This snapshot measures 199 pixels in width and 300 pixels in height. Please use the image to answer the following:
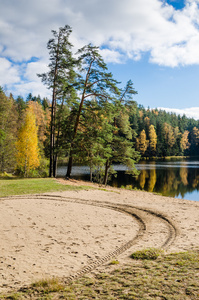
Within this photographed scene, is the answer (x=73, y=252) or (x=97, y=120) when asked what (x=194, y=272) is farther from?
(x=97, y=120)

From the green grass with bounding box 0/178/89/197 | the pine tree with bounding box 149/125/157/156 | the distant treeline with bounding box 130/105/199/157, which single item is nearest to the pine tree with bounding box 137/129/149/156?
the distant treeline with bounding box 130/105/199/157

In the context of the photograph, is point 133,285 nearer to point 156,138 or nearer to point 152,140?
point 152,140

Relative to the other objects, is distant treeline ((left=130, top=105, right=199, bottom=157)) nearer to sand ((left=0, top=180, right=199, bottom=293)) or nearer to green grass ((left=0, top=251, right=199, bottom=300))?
sand ((left=0, top=180, right=199, bottom=293))

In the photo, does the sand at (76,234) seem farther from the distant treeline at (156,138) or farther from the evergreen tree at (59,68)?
the distant treeline at (156,138)

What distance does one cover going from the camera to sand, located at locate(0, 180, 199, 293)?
20.6 feet

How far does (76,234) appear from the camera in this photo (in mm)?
8992

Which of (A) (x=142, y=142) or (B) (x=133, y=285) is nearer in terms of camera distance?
(B) (x=133, y=285)

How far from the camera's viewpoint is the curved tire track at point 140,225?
22.3ft

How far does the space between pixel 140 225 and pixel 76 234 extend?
10.5ft

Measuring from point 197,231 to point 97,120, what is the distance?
54.3 ft

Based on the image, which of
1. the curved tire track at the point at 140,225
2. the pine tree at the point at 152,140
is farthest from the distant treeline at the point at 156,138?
the curved tire track at the point at 140,225

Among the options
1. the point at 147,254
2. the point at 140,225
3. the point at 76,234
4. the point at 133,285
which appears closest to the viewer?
the point at 133,285

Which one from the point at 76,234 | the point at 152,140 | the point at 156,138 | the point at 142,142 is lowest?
the point at 76,234

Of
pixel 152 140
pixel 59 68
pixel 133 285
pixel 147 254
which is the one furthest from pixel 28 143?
pixel 152 140
